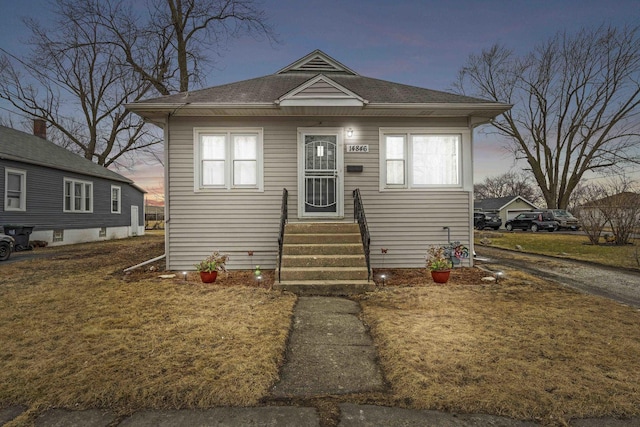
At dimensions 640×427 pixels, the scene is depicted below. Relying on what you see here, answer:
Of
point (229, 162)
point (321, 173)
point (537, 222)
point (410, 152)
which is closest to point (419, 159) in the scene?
point (410, 152)

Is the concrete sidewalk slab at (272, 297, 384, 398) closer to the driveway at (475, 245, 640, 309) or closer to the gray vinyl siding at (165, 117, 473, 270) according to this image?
the gray vinyl siding at (165, 117, 473, 270)

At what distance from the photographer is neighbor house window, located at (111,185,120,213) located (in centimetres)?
1909

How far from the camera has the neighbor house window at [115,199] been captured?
19.1 m

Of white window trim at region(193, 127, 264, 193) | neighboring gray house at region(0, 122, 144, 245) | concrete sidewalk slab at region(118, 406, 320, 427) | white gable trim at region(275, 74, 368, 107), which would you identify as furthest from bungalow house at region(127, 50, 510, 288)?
neighboring gray house at region(0, 122, 144, 245)

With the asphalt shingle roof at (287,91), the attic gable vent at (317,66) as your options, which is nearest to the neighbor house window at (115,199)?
the asphalt shingle roof at (287,91)

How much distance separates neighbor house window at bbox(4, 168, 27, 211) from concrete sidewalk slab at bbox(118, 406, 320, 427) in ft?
49.0

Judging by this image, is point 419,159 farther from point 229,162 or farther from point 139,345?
point 139,345

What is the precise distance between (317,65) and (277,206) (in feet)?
15.8

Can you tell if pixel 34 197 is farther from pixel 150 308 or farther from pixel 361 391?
pixel 361 391

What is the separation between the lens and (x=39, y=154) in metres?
14.5

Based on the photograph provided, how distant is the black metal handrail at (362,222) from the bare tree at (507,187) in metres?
54.3

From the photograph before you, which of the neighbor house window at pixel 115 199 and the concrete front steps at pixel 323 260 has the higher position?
the neighbor house window at pixel 115 199

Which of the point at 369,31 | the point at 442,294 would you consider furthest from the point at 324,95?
the point at 369,31

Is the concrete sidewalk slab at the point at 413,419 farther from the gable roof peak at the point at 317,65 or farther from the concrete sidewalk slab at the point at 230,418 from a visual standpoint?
the gable roof peak at the point at 317,65
